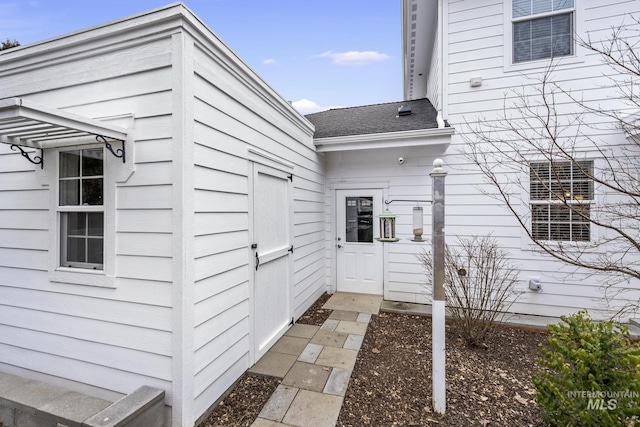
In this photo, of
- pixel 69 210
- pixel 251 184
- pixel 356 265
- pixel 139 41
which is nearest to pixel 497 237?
pixel 356 265

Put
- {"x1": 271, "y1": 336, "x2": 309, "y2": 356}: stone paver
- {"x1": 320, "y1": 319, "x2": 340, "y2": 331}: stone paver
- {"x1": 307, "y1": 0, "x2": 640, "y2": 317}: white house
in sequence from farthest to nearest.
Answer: {"x1": 307, "y1": 0, "x2": 640, "y2": 317}: white house → {"x1": 320, "y1": 319, "x2": 340, "y2": 331}: stone paver → {"x1": 271, "y1": 336, "x2": 309, "y2": 356}: stone paver

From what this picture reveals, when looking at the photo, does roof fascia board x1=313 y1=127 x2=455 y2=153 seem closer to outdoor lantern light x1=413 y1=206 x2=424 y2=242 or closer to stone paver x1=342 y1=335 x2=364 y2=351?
outdoor lantern light x1=413 y1=206 x2=424 y2=242

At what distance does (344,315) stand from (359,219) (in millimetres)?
1868

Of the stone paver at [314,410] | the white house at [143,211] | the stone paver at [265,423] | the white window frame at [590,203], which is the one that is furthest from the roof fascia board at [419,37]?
the stone paver at [265,423]

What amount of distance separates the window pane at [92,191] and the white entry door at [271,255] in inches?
53.4

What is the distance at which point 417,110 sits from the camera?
19.7 feet

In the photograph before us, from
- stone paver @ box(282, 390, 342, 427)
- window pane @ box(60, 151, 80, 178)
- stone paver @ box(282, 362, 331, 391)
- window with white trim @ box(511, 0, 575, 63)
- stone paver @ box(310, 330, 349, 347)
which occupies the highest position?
window with white trim @ box(511, 0, 575, 63)

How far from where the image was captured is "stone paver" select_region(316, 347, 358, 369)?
311 centimetres

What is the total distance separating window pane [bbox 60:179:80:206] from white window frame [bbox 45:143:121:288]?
0.04m

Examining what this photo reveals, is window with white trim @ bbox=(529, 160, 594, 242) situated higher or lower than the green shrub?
higher

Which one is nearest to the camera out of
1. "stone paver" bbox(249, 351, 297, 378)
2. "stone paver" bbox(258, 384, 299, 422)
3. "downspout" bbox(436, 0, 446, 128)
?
"stone paver" bbox(258, 384, 299, 422)

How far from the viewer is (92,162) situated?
2.50 meters

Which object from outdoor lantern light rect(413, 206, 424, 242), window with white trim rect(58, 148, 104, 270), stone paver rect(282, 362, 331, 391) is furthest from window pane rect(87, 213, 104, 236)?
outdoor lantern light rect(413, 206, 424, 242)

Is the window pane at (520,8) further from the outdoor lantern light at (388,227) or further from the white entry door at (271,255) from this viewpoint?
the white entry door at (271,255)
